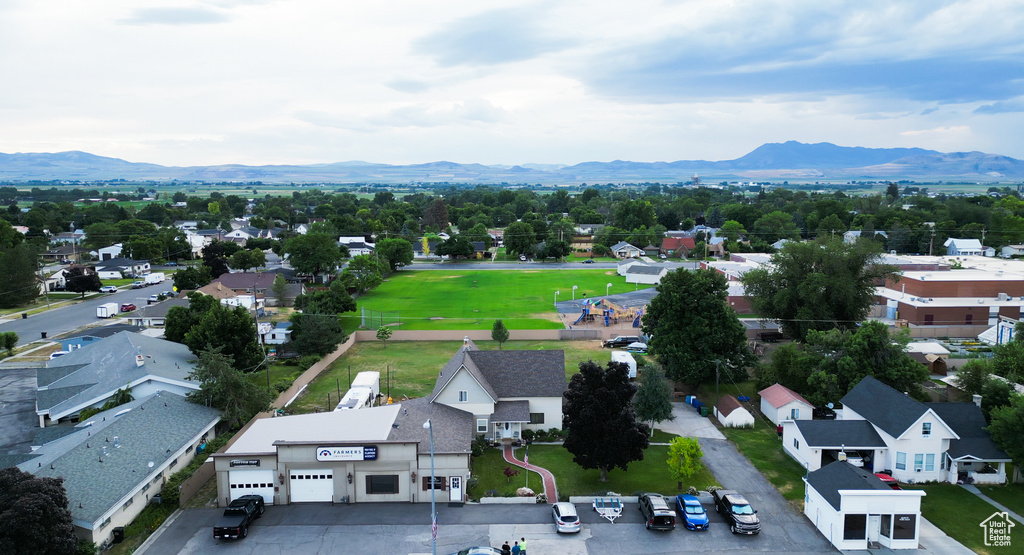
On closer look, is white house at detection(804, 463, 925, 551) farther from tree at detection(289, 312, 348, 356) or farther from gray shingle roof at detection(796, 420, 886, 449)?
tree at detection(289, 312, 348, 356)

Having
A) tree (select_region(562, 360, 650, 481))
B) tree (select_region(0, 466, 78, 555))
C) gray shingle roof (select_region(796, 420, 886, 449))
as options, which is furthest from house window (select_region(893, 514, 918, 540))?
tree (select_region(0, 466, 78, 555))

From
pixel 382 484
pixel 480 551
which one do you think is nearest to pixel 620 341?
pixel 382 484

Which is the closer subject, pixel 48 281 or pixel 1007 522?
pixel 1007 522

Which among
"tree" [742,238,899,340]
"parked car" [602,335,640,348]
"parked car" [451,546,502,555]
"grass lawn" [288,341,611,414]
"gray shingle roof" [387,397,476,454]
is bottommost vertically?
"grass lawn" [288,341,611,414]

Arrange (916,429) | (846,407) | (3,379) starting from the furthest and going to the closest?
(3,379) < (846,407) < (916,429)

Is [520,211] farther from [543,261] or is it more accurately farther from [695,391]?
[695,391]

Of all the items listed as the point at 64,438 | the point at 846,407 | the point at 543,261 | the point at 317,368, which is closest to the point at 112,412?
the point at 64,438
